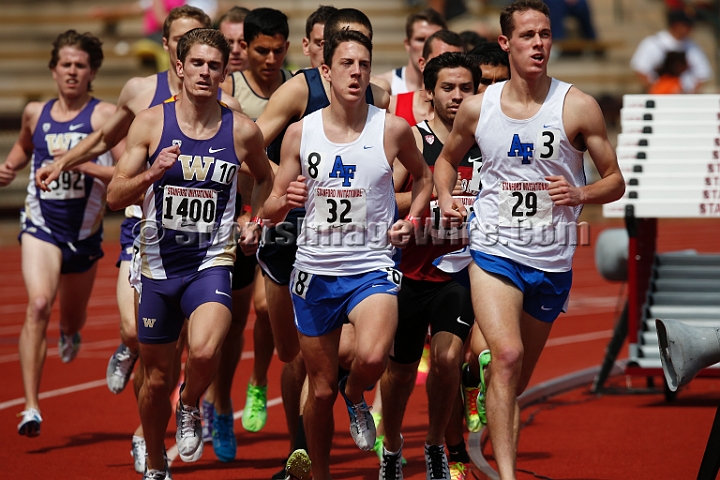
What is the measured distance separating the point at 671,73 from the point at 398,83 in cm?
1152

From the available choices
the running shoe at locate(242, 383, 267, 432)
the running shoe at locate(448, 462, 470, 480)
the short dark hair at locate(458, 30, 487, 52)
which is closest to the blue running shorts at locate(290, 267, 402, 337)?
the running shoe at locate(448, 462, 470, 480)

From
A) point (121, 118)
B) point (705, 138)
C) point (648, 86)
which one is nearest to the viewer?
point (121, 118)

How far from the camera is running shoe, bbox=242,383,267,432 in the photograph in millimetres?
7734

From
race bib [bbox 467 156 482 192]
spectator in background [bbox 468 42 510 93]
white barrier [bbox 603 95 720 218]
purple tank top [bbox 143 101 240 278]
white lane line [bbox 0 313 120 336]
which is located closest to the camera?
purple tank top [bbox 143 101 240 278]

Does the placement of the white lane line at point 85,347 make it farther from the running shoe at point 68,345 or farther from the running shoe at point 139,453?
the running shoe at point 139,453

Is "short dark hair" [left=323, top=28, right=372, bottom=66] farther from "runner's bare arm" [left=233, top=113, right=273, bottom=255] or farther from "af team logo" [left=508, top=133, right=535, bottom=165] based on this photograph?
"af team logo" [left=508, top=133, right=535, bottom=165]

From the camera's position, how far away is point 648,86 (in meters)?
21.5

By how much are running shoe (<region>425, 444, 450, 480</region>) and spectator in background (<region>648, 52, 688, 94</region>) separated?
559 inches

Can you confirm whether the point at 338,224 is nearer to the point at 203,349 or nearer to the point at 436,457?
the point at 203,349

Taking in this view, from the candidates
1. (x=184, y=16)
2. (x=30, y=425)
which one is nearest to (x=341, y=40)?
(x=184, y=16)

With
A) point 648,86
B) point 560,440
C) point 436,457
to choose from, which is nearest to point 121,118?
point 436,457

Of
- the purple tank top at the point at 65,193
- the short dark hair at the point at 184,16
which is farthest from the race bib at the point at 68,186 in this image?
the short dark hair at the point at 184,16

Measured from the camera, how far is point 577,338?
486 inches

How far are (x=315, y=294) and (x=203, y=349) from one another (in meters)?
0.65
